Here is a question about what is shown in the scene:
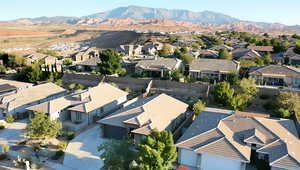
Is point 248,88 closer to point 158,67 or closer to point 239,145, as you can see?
point 239,145

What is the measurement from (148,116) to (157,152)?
8.46 metres

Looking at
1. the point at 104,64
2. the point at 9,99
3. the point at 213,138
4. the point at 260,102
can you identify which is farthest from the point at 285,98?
the point at 9,99

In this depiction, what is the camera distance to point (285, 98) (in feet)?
106

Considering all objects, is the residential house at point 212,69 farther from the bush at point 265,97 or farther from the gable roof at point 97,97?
the gable roof at point 97,97

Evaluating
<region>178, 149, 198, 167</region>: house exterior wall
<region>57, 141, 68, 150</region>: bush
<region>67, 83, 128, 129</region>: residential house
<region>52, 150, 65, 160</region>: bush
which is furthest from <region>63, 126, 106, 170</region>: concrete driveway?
<region>178, 149, 198, 167</region>: house exterior wall

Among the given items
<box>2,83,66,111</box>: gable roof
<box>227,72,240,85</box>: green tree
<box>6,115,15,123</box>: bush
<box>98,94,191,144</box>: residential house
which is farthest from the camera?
<box>227,72,240,85</box>: green tree

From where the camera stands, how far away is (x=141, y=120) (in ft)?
83.9

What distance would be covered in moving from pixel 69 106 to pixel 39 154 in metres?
9.30

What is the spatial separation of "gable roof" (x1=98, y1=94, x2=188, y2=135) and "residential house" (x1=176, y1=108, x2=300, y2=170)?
12.2 feet

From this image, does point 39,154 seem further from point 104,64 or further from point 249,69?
point 249,69

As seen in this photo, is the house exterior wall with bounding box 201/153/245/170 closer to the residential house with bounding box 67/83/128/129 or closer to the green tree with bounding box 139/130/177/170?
the green tree with bounding box 139/130/177/170

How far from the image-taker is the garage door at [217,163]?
67.3ft

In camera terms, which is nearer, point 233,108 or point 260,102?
point 233,108

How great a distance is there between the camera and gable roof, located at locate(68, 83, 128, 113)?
1234 inches
